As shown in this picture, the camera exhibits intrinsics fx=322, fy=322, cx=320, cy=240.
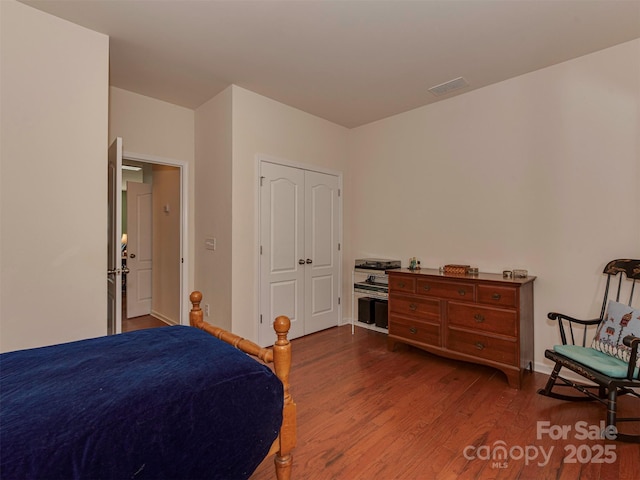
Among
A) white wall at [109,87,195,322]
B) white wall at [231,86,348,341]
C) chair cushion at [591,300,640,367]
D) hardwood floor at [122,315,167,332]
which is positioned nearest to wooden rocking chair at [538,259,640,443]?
chair cushion at [591,300,640,367]

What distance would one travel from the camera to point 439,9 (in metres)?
2.23

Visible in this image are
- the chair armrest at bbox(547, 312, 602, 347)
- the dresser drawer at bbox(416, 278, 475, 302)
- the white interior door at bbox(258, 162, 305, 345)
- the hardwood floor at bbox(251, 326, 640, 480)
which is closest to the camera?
the hardwood floor at bbox(251, 326, 640, 480)

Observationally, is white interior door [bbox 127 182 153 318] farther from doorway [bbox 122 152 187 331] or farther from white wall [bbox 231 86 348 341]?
white wall [bbox 231 86 348 341]

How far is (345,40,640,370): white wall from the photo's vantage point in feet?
8.75

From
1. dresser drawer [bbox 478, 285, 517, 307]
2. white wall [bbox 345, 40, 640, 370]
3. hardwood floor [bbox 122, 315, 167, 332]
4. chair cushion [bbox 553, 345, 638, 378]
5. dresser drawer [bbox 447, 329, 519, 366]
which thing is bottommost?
hardwood floor [bbox 122, 315, 167, 332]

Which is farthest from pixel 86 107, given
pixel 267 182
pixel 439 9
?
pixel 439 9

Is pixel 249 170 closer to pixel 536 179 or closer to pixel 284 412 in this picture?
pixel 284 412

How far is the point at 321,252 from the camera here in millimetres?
4398

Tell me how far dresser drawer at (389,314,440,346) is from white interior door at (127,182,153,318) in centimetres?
385

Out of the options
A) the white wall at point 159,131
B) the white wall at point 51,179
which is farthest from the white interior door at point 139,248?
the white wall at point 51,179

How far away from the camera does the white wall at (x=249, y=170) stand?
3.47 meters

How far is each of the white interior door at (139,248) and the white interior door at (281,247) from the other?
2501 millimetres

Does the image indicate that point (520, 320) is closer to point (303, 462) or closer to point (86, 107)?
point (303, 462)

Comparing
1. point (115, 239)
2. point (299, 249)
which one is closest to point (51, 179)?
point (115, 239)
